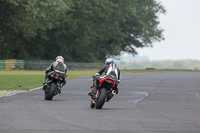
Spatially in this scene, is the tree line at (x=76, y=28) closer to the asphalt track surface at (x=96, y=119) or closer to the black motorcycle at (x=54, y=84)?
the black motorcycle at (x=54, y=84)

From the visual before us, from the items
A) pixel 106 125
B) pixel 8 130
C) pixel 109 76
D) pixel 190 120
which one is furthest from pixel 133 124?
pixel 109 76

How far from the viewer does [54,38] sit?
3019 inches

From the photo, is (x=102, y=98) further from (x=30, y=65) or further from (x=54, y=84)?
(x=30, y=65)

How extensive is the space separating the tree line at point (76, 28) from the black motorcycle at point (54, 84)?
37374 mm

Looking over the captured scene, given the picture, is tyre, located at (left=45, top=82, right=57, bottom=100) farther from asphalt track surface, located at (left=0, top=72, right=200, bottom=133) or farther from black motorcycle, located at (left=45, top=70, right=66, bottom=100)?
asphalt track surface, located at (left=0, top=72, right=200, bottom=133)

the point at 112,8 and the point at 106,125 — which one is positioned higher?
the point at 112,8

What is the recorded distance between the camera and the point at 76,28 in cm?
7438

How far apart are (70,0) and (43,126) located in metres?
57.8

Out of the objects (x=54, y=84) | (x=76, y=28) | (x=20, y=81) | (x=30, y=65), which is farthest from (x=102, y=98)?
(x=76, y=28)

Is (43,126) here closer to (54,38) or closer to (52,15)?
(52,15)

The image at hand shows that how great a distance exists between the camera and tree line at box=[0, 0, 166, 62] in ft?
205

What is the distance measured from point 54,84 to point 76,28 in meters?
53.3

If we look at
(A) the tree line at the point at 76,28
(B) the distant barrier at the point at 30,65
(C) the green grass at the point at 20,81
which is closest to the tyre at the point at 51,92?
(C) the green grass at the point at 20,81

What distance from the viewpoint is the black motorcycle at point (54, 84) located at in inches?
837
